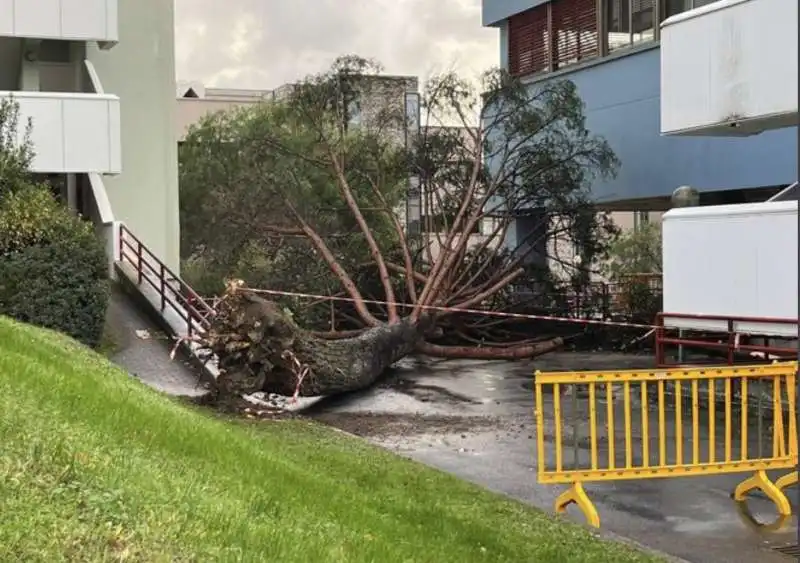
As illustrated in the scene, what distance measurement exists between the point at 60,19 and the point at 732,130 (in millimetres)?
13194

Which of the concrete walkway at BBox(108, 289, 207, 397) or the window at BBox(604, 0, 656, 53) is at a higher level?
the window at BBox(604, 0, 656, 53)

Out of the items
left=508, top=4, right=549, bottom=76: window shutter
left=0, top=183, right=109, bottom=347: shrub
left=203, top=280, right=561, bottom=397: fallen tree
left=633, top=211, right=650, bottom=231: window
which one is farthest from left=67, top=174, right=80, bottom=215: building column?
left=633, top=211, right=650, bottom=231: window

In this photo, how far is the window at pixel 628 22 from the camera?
75.3 feet

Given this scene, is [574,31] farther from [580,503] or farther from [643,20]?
[580,503]

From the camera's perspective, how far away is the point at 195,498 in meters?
5.20

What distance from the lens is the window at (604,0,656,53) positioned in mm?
22938

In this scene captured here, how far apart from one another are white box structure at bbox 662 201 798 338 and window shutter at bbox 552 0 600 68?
42.9 feet

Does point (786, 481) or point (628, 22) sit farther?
point (628, 22)

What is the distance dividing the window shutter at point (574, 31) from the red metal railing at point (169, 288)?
39.0 ft

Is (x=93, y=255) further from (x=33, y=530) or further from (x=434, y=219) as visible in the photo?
(x=33, y=530)

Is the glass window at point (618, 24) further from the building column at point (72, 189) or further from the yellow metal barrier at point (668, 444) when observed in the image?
the yellow metal barrier at point (668, 444)

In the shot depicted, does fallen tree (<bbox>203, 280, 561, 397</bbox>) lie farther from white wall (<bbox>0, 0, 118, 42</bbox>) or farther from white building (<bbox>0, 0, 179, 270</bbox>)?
white wall (<bbox>0, 0, 118, 42</bbox>)

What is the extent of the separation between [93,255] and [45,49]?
32.3 feet

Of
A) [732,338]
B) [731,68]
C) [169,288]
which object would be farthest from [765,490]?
[169,288]
